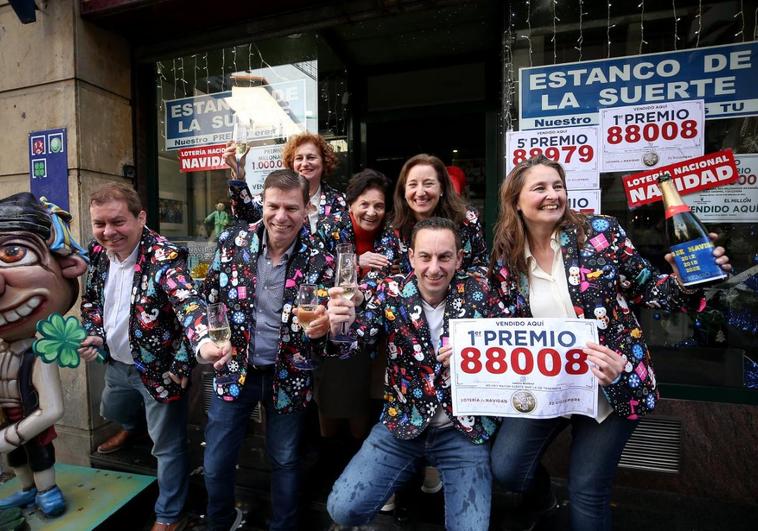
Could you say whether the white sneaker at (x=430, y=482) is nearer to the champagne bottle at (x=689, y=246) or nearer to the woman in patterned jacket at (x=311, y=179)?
the woman in patterned jacket at (x=311, y=179)

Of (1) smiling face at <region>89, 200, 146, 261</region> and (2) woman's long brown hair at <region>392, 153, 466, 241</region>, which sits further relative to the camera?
(2) woman's long brown hair at <region>392, 153, 466, 241</region>

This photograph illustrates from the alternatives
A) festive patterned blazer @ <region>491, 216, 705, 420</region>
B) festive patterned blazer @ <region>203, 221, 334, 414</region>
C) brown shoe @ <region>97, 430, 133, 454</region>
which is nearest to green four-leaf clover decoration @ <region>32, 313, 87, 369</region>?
festive patterned blazer @ <region>203, 221, 334, 414</region>

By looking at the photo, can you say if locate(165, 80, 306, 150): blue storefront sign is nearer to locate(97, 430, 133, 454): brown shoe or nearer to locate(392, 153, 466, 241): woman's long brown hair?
locate(392, 153, 466, 241): woman's long brown hair

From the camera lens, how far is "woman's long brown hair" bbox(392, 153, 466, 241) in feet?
9.84

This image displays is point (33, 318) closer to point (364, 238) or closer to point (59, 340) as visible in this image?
point (59, 340)

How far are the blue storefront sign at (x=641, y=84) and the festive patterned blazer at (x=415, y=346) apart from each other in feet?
6.48

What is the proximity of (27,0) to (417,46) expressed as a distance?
3.57m

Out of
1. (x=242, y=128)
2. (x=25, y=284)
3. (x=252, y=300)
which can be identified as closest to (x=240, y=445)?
(x=252, y=300)

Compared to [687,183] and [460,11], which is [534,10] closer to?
[460,11]

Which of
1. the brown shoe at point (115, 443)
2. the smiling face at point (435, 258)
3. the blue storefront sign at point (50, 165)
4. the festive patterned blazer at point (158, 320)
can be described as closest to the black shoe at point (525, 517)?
the smiling face at point (435, 258)

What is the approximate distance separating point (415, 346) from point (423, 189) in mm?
1069

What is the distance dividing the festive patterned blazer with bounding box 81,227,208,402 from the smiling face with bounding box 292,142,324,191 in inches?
40.3

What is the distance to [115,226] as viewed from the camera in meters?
2.72

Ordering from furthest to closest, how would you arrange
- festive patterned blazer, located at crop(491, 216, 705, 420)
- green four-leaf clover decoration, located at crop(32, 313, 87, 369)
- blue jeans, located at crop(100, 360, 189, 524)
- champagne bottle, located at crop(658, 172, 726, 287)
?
1. blue jeans, located at crop(100, 360, 189, 524)
2. green four-leaf clover decoration, located at crop(32, 313, 87, 369)
3. festive patterned blazer, located at crop(491, 216, 705, 420)
4. champagne bottle, located at crop(658, 172, 726, 287)
